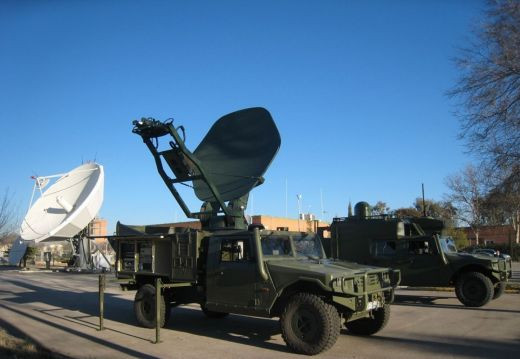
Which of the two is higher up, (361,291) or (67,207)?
(67,207)

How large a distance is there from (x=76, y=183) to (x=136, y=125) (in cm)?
2356

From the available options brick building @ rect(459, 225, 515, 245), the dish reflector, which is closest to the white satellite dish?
the dish reflector

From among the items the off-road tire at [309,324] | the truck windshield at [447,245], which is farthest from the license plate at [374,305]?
the truck windshield at [447,245]

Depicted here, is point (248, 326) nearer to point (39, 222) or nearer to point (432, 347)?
point (432, 347)

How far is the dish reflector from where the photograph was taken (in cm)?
1200

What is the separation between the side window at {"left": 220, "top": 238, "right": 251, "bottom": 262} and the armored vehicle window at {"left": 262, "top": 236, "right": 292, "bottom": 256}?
0.31m

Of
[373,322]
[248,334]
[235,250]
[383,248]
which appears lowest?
[248,334]

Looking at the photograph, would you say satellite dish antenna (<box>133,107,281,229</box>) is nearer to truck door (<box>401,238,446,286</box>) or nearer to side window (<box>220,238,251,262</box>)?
side window (<box>220,238,251,262</box>)

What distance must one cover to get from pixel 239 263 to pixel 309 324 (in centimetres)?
174

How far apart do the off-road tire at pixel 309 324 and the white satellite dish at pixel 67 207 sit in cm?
2513

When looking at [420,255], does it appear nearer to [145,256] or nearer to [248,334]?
[248,334]

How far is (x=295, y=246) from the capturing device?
30.3 ft

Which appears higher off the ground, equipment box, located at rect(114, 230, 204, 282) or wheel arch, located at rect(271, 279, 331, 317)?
equipment box, located at rect(114, 230, 204, 282)

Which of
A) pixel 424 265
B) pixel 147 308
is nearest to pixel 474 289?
pixel 424 265
